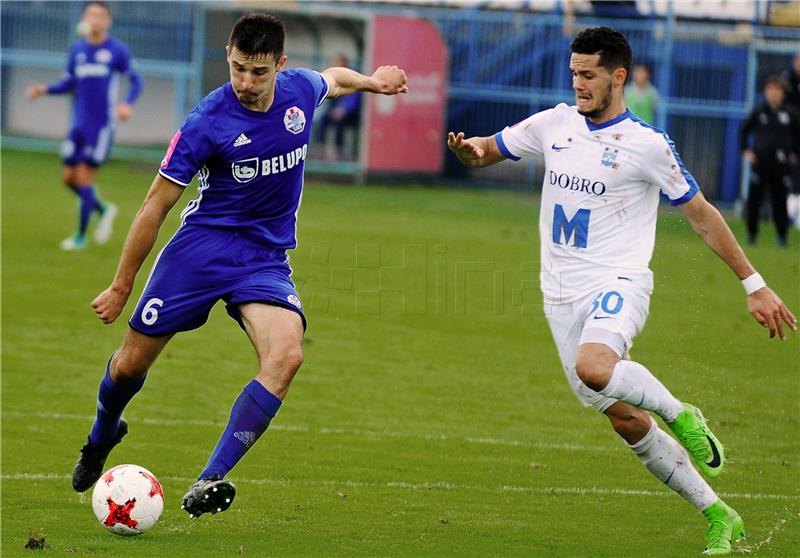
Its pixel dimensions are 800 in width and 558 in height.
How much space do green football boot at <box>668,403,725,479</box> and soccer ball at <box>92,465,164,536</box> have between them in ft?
8.14

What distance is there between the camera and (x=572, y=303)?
6625 millimetres

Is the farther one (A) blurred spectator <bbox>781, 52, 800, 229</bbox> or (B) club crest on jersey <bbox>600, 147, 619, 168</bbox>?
(A) blurred spectator <bbox>781, 52, 800, 229</bbox>

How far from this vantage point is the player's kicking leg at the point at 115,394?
6.78 m

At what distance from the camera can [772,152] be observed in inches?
767

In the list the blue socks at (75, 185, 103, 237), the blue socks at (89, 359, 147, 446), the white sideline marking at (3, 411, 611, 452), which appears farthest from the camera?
the blue socks at (75, 185, 103, 237)

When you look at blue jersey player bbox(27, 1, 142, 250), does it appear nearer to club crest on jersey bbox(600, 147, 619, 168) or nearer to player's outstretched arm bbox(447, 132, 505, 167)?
player's outstretched arm bbox(447, 132, 505, 167)

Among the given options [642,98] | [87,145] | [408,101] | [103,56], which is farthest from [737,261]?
[408,101]

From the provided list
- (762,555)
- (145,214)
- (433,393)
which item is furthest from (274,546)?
(433,393)

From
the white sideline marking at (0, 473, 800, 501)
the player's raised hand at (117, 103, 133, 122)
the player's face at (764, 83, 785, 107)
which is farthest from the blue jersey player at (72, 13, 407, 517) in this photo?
the player's face at (764, 83, 785, 107)

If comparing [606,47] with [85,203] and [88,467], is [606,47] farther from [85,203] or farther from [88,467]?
[85,203]

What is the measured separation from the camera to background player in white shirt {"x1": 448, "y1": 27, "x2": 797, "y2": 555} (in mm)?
6309

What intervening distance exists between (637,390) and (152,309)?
239cm

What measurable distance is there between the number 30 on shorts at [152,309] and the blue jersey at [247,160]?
1.40 ft

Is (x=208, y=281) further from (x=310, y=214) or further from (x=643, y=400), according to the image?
(x=310, y=214)
